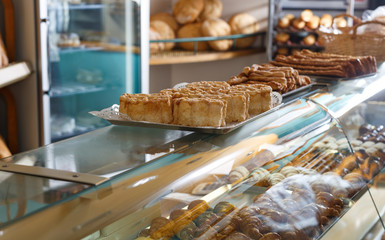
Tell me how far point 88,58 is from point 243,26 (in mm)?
1536

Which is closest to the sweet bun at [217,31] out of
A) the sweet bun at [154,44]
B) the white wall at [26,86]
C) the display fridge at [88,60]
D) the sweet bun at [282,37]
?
the sweet bun at [154,44]

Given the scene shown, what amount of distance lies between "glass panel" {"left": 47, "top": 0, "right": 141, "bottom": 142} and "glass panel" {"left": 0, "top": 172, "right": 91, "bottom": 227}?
2.13m

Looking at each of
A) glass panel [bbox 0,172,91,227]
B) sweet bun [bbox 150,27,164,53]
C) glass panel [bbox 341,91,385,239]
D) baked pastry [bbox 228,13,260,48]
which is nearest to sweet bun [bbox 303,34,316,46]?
baked pastry [bbox 228,13,260,48]

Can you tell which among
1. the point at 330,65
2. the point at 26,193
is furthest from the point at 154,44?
the point at 26,193

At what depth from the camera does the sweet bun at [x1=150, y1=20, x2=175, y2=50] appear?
3875 millimetres

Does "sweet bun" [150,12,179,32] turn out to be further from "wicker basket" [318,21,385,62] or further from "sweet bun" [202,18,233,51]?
"wicker basket" [318,21,385,62]

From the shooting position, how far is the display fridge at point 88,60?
3049 mm

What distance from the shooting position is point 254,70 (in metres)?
1.80

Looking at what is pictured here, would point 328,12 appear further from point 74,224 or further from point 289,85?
point 74,224

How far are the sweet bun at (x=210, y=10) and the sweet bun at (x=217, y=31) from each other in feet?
0.49

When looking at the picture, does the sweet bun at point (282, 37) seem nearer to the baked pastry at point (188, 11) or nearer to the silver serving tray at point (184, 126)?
the baked pastry at point (188, 11)

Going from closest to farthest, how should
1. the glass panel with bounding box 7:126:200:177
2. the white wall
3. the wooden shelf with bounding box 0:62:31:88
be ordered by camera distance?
the glass panel with bounding box 7:126:200:177 < the wooden shelf with bounding box 0:62:31:88 < the white wall

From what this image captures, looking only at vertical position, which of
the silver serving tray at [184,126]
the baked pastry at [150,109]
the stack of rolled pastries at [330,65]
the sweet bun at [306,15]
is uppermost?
the sweet bun at [306,15]

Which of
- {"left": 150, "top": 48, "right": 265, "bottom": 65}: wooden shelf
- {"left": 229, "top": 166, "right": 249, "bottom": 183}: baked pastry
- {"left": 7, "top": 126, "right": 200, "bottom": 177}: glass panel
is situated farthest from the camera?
{"left": 150, "top": 48, "right": 265, "bottom": 65}: wooden shelf
